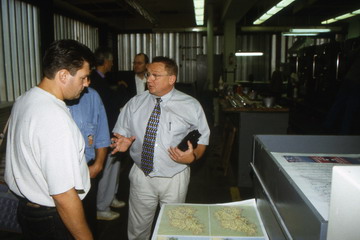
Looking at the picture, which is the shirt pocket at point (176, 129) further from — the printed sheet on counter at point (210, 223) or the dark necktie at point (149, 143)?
the printed sheet on counter at point (210, 223)

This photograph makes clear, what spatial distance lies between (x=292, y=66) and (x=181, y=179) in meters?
10.5

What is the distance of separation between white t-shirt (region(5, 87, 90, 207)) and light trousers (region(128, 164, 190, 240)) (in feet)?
3.35

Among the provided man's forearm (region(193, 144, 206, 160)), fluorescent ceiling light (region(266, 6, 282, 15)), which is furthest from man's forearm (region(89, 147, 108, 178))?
fluorescent ceiling light (region(266, 6, 282, 15))

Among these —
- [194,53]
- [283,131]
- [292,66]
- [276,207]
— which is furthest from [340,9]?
[276,207]

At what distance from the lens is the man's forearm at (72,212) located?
145 centimetres

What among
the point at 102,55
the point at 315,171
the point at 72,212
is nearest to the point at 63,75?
the point at 72,212

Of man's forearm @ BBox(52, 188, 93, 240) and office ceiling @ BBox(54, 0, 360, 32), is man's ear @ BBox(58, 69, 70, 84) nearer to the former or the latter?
man's forearm @ BBox(52, 188, 93, 240)

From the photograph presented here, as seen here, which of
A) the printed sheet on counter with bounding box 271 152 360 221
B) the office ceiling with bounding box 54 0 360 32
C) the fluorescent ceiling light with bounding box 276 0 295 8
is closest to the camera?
the printed sheet on counter with bounding box 271 152 360 221

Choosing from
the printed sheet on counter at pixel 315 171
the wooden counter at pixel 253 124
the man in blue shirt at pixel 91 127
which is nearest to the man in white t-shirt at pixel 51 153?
the man in blue shirt at pixel 91 127

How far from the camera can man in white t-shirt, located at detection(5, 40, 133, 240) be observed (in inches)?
55.5

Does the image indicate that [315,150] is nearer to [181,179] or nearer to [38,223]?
[181,179]

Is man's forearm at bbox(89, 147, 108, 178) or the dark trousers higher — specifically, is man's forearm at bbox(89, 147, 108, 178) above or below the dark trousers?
above

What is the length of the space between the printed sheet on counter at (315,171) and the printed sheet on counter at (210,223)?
38 cm

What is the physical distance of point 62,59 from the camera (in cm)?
153
